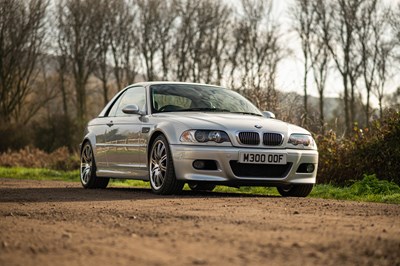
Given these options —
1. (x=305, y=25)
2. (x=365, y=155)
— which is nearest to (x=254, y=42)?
(x=305, y=25)

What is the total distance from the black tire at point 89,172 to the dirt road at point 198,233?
3629 mm

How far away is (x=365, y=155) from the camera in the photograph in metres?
13.2

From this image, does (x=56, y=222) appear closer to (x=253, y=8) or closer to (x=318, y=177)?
(x=318, y=177)

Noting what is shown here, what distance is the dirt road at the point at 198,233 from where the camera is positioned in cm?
434

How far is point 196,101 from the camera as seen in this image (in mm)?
10695

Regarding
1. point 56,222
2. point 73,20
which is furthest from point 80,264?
point 73,20

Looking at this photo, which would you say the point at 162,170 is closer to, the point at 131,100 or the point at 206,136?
the point at 206,136

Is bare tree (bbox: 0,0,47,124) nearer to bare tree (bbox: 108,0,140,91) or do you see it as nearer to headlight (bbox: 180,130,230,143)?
bare tree (bbox: 108,0,140,91)

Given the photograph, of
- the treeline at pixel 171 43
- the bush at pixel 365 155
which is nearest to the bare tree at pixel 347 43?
the treeline at pixel 171 43

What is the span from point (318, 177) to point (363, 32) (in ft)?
100

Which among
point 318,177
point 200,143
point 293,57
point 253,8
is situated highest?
point 253,8

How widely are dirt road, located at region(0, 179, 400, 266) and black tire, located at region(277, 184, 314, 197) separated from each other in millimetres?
1778

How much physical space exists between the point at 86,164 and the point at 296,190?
149 inches

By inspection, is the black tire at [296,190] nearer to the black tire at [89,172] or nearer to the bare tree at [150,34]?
the black tire at [89,172]
